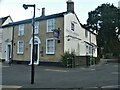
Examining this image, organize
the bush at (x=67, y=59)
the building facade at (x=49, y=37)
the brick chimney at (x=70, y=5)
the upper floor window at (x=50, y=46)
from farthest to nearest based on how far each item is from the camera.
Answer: the brick chimney at (x=70, y=5), the upper floor window at (x=50, y=46), the building facade at (x=49, y=37), the bush at (x=67, y=59)

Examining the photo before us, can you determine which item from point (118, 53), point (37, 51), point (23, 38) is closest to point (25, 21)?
point (23, 38)

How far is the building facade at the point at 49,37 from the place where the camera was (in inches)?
1158

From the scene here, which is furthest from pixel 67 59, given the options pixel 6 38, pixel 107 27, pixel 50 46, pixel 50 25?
pixel 107 27

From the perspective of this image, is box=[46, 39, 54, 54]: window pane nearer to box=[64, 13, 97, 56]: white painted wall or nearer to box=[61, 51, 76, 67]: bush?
box=[64, 13, 97, 56]: white painted wall

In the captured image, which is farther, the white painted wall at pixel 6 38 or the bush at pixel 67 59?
the white painted wall at pixel 6 38

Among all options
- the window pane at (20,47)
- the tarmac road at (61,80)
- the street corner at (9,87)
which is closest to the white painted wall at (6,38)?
the window pane at (20,47)

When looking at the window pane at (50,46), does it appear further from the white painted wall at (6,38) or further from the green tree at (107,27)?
the green tree at (107,27)

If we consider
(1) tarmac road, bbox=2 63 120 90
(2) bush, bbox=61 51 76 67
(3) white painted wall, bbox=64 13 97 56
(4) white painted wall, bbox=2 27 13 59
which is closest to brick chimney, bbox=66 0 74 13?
(3) white painted wall, bbox=64 13 97 56

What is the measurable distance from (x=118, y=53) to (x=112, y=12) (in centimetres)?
1371

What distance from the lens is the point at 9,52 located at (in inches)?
1448

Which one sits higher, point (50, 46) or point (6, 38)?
point (6, 38)

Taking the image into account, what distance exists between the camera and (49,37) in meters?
30.4

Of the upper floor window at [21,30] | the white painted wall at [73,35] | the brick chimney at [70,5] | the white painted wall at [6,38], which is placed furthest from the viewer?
the white painted wall at [6,38]

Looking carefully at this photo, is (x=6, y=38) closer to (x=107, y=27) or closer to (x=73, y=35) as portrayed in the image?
(x=73, y=35)
